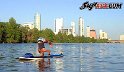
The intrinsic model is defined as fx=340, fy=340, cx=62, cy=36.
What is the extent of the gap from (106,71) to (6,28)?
160700mm

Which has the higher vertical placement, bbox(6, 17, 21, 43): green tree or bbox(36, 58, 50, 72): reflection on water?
bbox(6, 17, 21, 43): green tree

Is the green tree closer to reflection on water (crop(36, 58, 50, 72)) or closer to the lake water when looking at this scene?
the lake water

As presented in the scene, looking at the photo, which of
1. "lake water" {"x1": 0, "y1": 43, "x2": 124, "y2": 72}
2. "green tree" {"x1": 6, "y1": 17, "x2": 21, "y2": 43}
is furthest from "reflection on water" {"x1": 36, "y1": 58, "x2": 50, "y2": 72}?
"green tree" {"x1": 6, "y1": 17, "x2": 21, "y2": 43}

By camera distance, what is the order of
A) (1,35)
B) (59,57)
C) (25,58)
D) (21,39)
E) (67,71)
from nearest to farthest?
(67,71) < (25,58) < (59,57) < (1,35) < (21,39)

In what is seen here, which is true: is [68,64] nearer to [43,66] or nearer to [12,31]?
[43,66]

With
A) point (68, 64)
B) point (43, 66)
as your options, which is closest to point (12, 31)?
point (68, 64)

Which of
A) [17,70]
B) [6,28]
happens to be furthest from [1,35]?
[17,70]

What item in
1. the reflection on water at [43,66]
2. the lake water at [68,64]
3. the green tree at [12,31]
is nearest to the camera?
the reflection on water at [43,66]

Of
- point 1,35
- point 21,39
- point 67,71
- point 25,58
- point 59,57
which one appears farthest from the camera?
point 21,39

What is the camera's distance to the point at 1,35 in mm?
178625

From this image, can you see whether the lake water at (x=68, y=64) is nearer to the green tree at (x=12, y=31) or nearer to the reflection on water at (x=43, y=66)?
the reflection on water at (x=43, y=66)

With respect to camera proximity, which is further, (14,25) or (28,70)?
(14,25)

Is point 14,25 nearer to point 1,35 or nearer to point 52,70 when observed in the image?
point 1,35

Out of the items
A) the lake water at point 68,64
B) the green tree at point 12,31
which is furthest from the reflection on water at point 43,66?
the green tree at point 12,31
